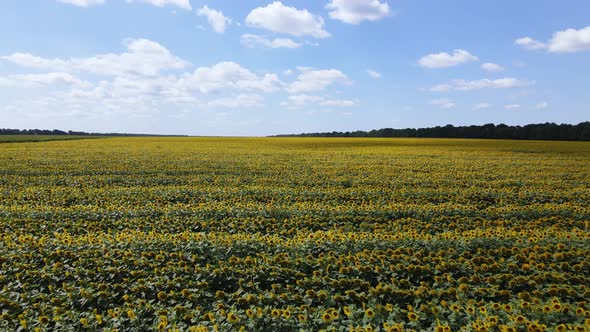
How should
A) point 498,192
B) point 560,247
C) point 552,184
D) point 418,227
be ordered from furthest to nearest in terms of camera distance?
1. point 552,184
2. point 498,192
3. point 418,227
4. point 560,247

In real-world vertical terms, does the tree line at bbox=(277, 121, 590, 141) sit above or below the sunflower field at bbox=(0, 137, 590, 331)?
above

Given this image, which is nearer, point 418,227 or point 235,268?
point 235,268

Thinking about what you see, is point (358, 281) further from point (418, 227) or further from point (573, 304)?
point (418, 227)

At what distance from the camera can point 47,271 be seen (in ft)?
19.5

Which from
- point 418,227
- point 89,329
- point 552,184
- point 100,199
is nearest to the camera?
point 89,329

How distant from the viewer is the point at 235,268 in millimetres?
5961

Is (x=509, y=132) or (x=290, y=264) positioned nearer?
(x=290, y=264)

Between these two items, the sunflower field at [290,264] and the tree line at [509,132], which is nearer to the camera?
the sunflower field at [290,264]

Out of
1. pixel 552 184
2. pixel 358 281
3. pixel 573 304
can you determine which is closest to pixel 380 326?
pixel 358 281

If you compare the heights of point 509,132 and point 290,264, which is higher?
point 509,132

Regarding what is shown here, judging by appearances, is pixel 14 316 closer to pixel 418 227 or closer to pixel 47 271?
pixel 47 271

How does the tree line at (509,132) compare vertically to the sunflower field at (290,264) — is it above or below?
above

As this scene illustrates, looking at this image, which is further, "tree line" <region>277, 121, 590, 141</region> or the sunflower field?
"tree line" <region>277, 121, 590, 141</region>

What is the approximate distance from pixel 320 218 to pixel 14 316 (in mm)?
5901
